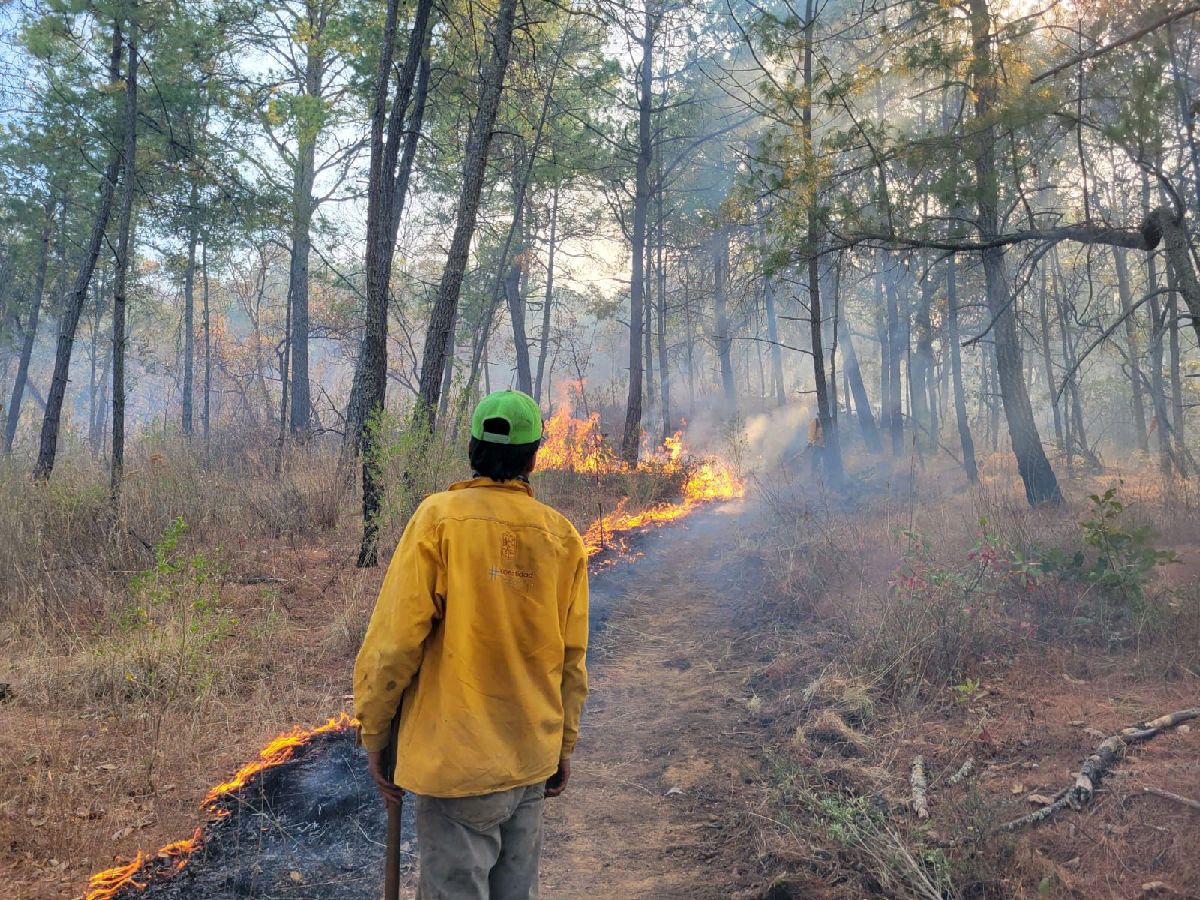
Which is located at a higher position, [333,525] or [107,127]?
[107,127]

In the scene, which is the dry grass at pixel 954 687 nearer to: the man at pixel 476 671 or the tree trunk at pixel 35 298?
the man at pixel 476 671

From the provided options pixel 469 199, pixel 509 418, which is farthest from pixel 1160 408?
pixel 509 418

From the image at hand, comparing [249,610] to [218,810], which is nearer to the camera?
[218,810]

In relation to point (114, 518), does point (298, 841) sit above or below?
below

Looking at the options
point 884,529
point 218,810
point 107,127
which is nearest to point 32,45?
point 107,127

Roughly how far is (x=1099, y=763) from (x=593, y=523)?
7.84 meters

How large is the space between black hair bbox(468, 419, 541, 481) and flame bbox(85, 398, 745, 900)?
8.51 feet

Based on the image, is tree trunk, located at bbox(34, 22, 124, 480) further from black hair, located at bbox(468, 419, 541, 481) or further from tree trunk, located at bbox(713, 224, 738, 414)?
tree trunk, located at bbox(713, 224, 738, 414)

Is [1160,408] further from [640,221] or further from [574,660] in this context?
[574,660]

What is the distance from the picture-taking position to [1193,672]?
4.66 m

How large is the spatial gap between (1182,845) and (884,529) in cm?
623

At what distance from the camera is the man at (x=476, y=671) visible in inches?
82.1

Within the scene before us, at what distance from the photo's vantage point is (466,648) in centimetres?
211

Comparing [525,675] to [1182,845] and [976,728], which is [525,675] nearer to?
[1182,845]
